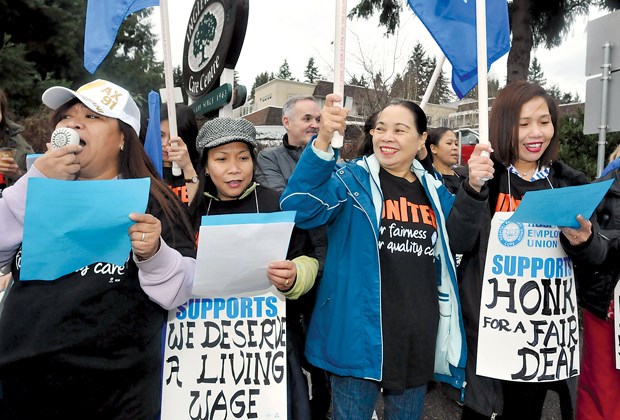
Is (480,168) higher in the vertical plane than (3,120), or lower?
lower

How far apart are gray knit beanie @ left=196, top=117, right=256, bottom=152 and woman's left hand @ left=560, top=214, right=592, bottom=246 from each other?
146 centimetres

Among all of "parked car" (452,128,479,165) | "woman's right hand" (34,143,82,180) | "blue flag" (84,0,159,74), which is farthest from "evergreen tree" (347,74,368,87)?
"woman's right hand" (34,143,82,180)

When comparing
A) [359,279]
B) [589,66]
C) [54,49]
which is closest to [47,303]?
[359,279]

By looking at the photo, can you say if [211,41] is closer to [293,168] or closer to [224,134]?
[293,168]

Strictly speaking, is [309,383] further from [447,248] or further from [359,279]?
[447,248]

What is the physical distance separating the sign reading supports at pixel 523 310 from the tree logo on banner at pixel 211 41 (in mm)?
3141

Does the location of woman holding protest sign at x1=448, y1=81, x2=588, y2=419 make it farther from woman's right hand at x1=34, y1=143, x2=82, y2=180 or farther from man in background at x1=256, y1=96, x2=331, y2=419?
woman's right hand at x1=34, y1=143, x2=82, y2=180

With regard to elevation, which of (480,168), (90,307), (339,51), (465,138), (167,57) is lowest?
(90,307)

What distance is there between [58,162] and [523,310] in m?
1.94

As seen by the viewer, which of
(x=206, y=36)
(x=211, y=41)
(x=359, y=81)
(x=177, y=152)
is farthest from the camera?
(x=359, y=81)

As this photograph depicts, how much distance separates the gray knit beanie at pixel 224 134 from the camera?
2.21m

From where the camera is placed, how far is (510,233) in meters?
2.18

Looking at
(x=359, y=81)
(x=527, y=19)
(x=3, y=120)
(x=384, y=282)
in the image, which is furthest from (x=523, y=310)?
(x=359, y=81)

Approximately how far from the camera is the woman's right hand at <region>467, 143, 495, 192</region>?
6.50ft
